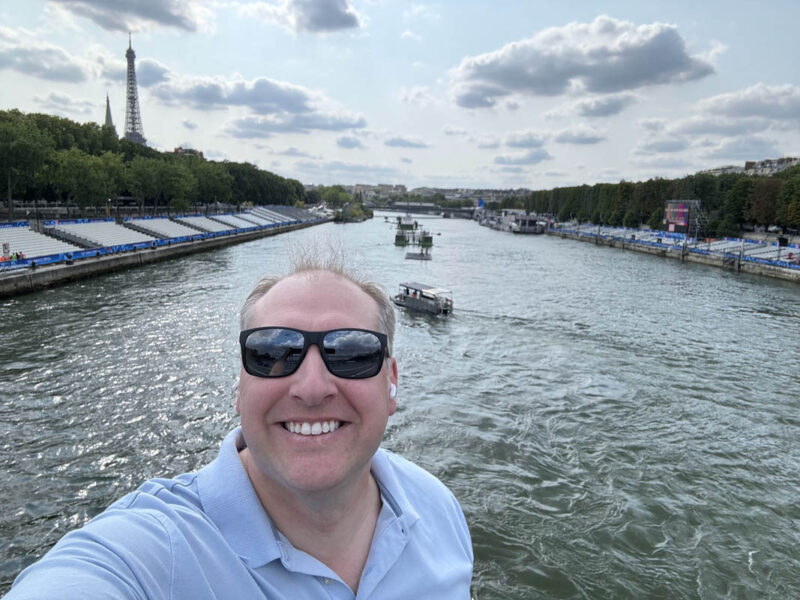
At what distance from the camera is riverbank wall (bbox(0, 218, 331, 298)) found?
25516mm

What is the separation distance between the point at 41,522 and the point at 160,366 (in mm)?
8444

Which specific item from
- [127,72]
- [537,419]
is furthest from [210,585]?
[127,72]

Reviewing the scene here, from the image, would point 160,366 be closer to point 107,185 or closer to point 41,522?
point 41,522

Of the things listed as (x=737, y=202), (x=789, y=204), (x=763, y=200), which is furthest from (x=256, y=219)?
(x=789, y=204)

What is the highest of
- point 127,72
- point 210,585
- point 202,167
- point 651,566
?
point 127,72

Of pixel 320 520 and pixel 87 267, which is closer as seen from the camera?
pixel 320 520

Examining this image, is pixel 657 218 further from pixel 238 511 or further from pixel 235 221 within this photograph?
pixel 238 511

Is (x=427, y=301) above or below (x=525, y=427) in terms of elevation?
above

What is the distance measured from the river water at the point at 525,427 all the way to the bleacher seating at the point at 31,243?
21.8 ft

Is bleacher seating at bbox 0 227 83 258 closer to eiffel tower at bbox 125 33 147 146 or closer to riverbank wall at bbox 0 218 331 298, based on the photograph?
riverbank wall at bbox 0 218 331 298

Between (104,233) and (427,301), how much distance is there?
31905 mm

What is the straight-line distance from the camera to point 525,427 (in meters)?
13.2

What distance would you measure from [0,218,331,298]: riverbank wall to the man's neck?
29641 millimetres

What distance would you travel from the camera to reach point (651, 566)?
8273mm
